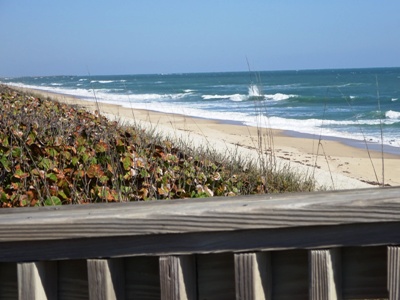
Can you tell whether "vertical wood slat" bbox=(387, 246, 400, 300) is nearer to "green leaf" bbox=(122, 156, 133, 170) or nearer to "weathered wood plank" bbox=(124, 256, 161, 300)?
"weathered wood plank" bbox=(124, 256, 161, 300)

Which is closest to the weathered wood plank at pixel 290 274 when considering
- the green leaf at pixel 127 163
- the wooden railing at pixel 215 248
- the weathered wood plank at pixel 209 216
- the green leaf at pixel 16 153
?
the wooden railing at pixel 215 248

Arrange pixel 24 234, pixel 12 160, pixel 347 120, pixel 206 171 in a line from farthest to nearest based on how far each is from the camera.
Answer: pixel 347 120, pixel 206 171, pixel 12 160, pixel 24 234

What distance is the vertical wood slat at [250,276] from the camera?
1541mm

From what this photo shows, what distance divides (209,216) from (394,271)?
425mm

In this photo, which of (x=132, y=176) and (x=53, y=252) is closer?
(x=53, y=252)

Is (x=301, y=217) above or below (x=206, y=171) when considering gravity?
above

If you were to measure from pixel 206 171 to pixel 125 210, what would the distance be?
2980mm

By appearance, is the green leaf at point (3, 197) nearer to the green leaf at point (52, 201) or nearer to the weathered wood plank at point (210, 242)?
the green leaf at point (52, 201)

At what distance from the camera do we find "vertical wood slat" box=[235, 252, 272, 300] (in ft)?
5.06

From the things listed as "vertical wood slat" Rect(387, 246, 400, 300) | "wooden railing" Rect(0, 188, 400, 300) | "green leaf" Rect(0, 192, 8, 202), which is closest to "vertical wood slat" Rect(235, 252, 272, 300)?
"wooden railing" Rect(0, 188, 400, 300)

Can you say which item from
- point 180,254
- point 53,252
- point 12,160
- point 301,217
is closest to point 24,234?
point 53,252

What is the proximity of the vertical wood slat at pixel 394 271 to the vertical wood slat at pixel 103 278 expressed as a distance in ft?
2.03

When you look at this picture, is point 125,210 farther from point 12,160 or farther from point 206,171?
point 206,171

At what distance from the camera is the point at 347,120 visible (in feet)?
85.4
